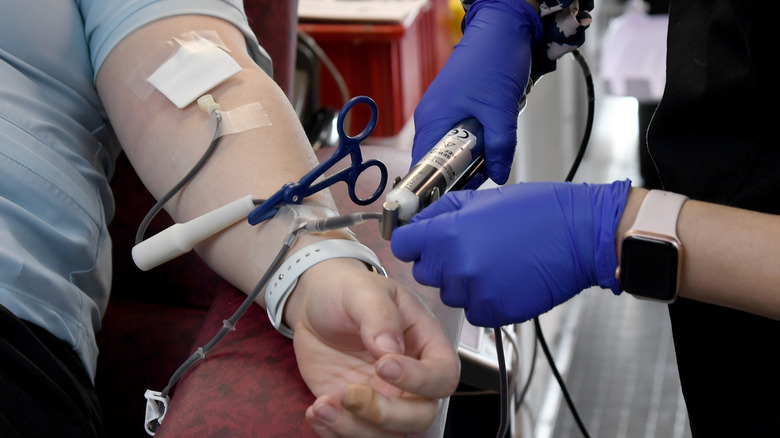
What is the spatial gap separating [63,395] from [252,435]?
24cm

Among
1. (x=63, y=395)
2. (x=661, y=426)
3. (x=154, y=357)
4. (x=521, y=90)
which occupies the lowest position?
(x=661, y=426)

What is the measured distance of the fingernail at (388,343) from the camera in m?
0.60

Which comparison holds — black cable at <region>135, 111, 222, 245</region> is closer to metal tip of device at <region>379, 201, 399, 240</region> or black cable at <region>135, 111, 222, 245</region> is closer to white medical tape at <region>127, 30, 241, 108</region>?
white medical tape at <region>127, 30, 241, 108</region>

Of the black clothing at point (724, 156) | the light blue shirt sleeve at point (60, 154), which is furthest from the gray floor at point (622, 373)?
the light blue shirt sleeve at point (60, 154)

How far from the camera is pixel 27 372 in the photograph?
28.3 inches

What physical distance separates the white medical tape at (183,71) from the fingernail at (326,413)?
0.46 meters

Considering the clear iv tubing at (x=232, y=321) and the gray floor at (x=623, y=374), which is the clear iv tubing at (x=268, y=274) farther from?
the gray floor at (x=623, y=374)

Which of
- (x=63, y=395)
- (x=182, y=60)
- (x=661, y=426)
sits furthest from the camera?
(x=661, y=426)

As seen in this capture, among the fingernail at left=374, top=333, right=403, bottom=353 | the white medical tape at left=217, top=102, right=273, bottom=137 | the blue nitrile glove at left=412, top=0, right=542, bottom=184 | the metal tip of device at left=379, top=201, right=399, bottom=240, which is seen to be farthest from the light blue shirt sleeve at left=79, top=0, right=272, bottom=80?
the fingernail at left=374, top=333, right=403, bottom=353

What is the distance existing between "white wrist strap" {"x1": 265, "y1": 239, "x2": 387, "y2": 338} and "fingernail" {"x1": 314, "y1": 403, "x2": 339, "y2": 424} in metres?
0.17

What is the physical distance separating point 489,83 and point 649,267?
37 cm

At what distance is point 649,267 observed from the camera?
2.20 ft

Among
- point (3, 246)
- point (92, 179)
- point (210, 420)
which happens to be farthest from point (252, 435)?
point (92, 179)

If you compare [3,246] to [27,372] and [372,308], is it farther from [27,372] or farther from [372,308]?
[372,308]
